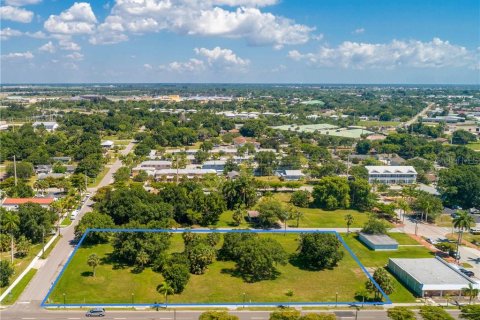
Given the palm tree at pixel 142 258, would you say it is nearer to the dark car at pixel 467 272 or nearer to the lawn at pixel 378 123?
the dark car at pixel 467 272

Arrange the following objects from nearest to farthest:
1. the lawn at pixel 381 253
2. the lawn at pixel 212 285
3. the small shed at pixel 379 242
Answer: the lawn at pixel 212 285 < the lawn at pixel 381 253 < the small shed at pixel 379 242

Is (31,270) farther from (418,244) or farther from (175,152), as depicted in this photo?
(175,152)

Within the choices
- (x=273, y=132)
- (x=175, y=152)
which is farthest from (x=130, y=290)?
(x=273, y=132)

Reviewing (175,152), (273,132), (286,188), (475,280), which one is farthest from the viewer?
(273,132)

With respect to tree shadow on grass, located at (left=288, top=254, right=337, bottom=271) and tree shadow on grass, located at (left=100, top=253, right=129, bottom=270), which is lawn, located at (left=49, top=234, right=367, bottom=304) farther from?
tree shadow on grass, located at (left=288, top=254, right=337, bottom=271)

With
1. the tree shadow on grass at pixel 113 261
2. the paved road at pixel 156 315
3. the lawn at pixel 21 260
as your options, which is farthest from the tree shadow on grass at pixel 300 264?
the lawn at pixel 21 260

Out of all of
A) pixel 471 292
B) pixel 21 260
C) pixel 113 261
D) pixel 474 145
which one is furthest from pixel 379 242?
pixel 474 145

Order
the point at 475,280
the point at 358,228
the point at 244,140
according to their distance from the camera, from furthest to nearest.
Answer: the point at 244,140 → the point at 358,228 → the point at 475,280

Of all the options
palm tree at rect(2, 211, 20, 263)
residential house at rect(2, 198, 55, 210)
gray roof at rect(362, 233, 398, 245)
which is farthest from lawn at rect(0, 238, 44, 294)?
gray roof at rect(362, 233, 398, 245)
